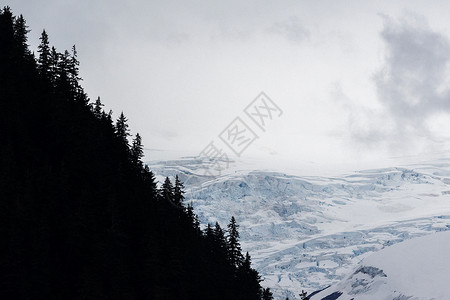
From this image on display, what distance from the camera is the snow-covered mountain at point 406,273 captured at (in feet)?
360

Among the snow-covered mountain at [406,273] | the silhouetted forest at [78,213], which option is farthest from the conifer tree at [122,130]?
the snow-covered mountain at [406,273]

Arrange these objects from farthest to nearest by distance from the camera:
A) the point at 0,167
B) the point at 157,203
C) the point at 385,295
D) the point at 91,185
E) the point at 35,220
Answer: the point at 385,295 → the point at 157,203 → the point at 91,185 → the point at 0,167 → the point at 35,220

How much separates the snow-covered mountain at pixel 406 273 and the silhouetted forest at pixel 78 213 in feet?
213

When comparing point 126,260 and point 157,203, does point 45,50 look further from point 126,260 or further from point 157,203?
point 126,260

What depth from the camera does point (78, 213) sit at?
128 feet

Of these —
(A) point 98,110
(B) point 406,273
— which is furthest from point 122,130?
(B) point 406,273

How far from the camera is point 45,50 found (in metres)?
63.1

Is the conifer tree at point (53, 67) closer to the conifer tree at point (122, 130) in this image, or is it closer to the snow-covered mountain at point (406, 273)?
the conifer tree at point (122, 130)

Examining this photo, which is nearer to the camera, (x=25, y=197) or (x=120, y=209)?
(x=25, y=197)

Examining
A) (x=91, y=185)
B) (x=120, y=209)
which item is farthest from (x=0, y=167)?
(x=120, y=209)

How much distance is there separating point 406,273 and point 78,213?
100128 millimetres

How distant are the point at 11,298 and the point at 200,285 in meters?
19.1

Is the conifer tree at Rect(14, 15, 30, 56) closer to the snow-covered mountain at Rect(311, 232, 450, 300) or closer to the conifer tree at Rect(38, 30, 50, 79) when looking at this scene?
the conifer tree at Rect(38, 30, 50, 79)

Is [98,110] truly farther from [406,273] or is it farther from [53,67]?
[406,273]
